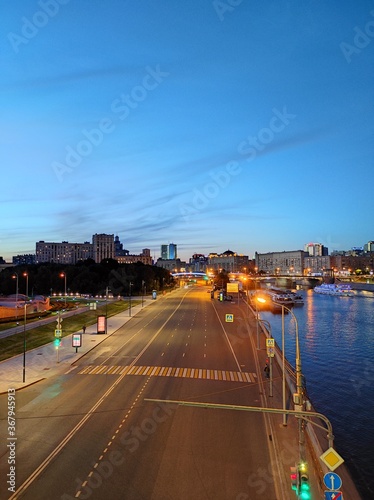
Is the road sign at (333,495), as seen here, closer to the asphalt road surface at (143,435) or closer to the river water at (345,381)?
the asphalt road surface at (143,435)

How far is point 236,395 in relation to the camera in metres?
30.3

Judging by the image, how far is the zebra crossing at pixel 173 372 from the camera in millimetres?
35875

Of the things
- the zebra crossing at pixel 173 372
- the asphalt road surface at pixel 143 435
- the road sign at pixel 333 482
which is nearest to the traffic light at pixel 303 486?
the road sign at pixel 333 482

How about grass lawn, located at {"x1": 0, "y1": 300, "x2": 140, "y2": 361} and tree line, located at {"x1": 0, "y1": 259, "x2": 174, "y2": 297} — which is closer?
grass lawn, located at {"x1": 0, "y1": 300, "x2": 140, "y2": 361}

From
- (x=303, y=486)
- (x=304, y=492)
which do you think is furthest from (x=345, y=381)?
(x=304, y=492)

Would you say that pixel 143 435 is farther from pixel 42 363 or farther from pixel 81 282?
pixel 81 282

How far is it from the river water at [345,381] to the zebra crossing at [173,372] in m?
6.92

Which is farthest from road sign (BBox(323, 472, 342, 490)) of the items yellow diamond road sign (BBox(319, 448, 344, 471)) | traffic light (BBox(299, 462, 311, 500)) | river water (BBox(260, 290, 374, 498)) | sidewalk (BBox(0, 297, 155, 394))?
sidewalk (BBox(0, 297, 155, 394))

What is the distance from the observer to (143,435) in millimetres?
22609

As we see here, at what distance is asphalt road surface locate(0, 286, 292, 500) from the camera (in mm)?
17422

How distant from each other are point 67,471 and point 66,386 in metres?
14.9

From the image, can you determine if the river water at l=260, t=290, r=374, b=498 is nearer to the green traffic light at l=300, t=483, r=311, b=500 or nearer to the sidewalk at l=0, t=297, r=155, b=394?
the green traffic light at l=300, t=483, r=311, b=500

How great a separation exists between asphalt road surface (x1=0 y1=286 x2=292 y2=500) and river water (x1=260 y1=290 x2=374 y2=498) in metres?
6.16

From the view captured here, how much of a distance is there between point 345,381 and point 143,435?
28030mm
